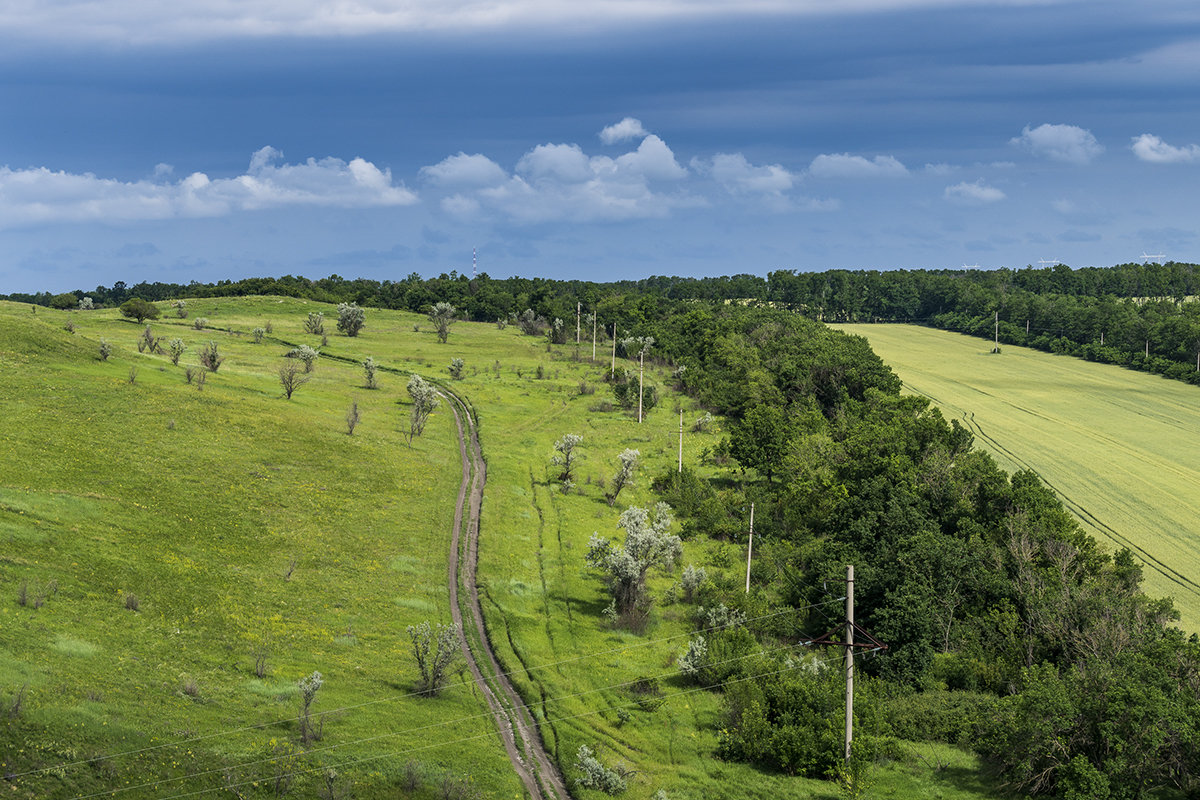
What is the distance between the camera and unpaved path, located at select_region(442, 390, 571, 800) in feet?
115

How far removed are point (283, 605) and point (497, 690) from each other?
40.8 ft

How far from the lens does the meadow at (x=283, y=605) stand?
1241 inches

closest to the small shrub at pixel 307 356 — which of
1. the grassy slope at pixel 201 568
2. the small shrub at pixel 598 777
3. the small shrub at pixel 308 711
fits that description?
the grassy slope at pixel 201 568

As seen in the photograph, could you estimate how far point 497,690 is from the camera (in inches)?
1634

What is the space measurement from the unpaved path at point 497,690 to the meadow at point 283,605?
0.66 m

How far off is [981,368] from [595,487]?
114m

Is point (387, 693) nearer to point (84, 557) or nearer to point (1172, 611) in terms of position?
point (84, 557)

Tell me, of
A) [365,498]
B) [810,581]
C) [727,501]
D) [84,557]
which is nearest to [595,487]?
[727,501]

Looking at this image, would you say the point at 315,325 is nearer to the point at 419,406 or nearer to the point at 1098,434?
the point at 419,406

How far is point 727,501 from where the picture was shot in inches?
2926

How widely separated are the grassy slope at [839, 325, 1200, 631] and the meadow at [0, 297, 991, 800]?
3655 cm

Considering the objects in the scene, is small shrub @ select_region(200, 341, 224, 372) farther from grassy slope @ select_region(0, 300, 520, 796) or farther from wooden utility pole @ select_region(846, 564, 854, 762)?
wooden utility pole @ select_region(846, 564, 854, 762)

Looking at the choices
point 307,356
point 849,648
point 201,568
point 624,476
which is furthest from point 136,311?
point 849,648

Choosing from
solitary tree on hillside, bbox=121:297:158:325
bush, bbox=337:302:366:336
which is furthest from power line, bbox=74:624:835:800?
solitary tree on hillside, bbox=121:297:158:325
